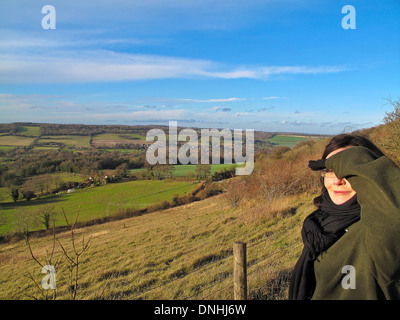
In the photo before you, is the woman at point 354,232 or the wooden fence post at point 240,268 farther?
the wooden fence post at point 240,268

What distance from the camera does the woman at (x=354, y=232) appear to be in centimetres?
113

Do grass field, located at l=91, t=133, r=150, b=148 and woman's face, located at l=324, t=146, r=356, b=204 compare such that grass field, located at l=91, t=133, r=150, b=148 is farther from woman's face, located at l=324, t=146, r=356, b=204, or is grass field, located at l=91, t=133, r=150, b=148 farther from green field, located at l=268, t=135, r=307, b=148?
woman's face, located at l=324, t=146, r=356, b=204

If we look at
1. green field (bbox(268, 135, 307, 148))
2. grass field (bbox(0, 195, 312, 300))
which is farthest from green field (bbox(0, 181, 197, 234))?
grass field (bbox(0, 195, 312, 300))

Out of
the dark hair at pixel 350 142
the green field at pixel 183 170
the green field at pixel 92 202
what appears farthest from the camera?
the green field at pixel 183 170

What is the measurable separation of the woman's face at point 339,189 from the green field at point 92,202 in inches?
1759

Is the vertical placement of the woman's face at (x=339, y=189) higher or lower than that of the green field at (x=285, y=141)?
lower

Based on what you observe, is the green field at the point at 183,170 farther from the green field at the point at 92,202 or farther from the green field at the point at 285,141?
the green field at the point at 285,141

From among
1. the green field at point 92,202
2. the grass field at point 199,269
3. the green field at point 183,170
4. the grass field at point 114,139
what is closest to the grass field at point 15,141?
the grass field at point 114,139

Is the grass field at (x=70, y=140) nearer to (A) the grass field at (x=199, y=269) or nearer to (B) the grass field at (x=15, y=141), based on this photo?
(B) the grass field at (x=15, y=141)

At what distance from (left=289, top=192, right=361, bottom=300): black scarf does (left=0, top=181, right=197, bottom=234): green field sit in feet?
146

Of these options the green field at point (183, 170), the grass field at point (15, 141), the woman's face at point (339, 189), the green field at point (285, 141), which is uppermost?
the grass field at point (15, 141)

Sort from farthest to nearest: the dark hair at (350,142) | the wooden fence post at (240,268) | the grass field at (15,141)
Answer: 1. the grass field at (15,141)
2. the wooden fence post at (240,268)
3. the dark hair at (350,142)

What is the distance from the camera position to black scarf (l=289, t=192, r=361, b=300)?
160cm
